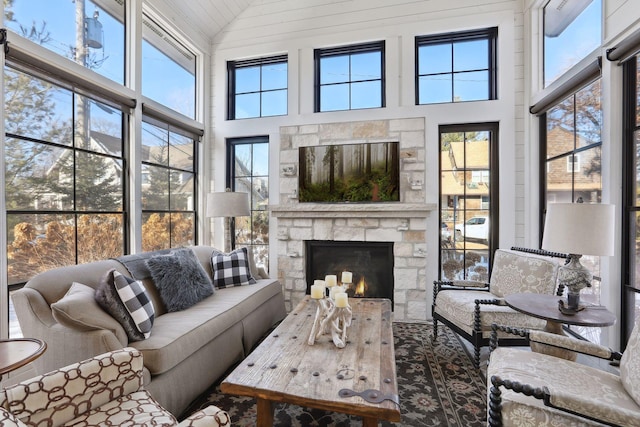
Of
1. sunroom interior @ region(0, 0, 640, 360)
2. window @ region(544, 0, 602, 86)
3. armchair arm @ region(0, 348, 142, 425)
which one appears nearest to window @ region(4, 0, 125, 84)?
sunroom interior @ region(0, 0, 640, 360)

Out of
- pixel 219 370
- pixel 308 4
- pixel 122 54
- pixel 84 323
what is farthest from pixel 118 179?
pixel 308 4

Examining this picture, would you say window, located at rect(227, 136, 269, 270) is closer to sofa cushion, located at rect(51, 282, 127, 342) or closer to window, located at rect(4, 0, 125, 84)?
window, located at rect(4, 0, 125, 84)

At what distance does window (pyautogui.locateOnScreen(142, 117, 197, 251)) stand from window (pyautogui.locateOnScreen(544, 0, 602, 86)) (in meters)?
4.05

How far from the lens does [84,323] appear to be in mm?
1646

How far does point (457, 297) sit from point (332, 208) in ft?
5.30

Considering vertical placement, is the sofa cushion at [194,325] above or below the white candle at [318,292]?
below

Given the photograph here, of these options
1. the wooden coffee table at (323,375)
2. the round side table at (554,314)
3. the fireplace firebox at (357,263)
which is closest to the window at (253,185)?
the fireplace firebox at (357,263)

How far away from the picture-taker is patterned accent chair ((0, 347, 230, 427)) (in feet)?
3.59

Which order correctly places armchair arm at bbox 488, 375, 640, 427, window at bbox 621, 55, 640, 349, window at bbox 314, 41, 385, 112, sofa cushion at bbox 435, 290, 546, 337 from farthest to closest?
1. window at bbox 314, 41, 385, 112
2. sofa cushion at bbox 435, 290, 546, 337
3. window at bbox 621, 55, 640, 349
4. armchair arm at bbox 488, 375, 640, 427

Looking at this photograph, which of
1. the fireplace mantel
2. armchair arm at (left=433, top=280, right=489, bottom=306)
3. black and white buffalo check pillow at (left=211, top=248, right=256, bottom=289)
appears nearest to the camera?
armchair arm at (left=433, top=280, right=489, bottom=306)

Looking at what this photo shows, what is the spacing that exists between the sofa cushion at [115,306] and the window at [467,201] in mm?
3098

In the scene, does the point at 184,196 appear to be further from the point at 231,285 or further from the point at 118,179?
the point at 231,285

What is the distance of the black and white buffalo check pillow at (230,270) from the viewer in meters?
3.16

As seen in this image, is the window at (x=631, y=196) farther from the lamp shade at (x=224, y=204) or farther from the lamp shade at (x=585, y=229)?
the lamp shade at (x=224, y=204)
